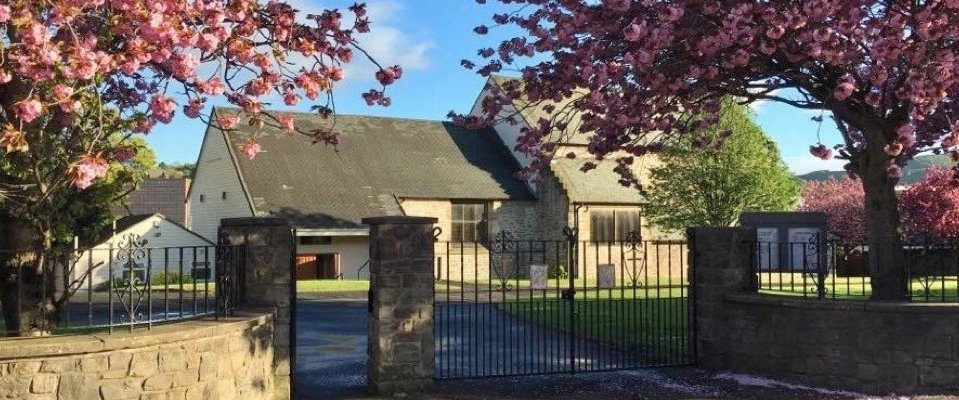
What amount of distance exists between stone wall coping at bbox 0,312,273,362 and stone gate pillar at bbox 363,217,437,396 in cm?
182

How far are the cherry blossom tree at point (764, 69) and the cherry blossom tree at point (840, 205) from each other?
95.9 feet

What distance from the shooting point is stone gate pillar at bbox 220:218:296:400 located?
343 inches

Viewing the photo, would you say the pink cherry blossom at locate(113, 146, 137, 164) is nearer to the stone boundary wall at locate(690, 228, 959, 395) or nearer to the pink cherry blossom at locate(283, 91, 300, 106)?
the pink cherry blossom at locate(283, 91, 300, 106)

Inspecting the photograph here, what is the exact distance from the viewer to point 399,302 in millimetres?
9141

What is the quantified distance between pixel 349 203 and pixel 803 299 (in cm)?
→ 2385

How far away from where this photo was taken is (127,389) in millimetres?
6496

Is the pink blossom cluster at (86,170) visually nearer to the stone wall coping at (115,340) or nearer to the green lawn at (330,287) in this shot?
the stone wall coping at (115,340)

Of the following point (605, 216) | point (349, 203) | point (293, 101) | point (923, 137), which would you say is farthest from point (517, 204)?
point (293, 101)

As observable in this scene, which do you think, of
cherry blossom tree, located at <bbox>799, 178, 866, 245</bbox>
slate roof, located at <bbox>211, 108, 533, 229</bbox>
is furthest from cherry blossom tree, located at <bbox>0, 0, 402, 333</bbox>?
cherry blossom tree, located at <bbox>799, 178, 866, 245</bbox>

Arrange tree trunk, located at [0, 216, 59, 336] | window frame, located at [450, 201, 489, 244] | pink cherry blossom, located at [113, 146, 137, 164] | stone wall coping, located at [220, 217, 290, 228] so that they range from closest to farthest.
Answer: pink cherry blossom, located at [113, 146, 137, 164]
tree trunk, located at [0, 216, 59, 336]
stone wall coping, located at [220, 217, 290, 228]
window frame, located at [450, 201, 489, 244]

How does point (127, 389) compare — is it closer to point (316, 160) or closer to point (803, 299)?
point (803, 299)

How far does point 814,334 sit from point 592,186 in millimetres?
26211

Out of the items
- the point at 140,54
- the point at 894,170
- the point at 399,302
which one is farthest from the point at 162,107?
the point at 894,170

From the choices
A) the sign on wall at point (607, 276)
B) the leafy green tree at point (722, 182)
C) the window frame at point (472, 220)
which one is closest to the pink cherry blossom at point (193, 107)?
the sign on wall at point (607, 276)
